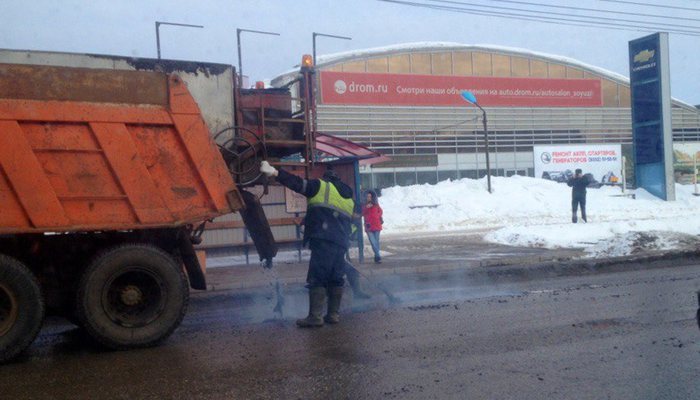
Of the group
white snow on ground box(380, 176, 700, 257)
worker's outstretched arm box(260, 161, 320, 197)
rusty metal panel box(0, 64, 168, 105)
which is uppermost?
rusty metal panel box(0, 64, 168, 105)

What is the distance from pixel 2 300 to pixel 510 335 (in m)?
4.59

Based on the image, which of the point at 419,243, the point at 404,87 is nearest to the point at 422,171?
the point at 404,87

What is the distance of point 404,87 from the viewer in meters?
44.1

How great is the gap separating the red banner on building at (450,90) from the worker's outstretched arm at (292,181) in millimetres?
33884

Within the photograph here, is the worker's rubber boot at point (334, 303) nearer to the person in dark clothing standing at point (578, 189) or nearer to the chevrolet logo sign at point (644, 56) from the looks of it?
the person in dark clothing standing at point (578, 189)

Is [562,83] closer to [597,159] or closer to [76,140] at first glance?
[597,159]

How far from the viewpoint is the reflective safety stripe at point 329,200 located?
8023 millimetres

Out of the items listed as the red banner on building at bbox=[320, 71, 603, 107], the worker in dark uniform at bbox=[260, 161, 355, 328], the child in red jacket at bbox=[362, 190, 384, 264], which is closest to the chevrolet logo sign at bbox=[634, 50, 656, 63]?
the red banner on building at bbox=[320, 71, 603, 107]

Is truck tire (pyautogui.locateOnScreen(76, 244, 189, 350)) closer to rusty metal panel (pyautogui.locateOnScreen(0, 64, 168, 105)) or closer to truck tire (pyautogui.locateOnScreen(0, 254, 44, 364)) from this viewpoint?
truck tire (pyautogui.locateOnScreen(0, 254, 44, 364))

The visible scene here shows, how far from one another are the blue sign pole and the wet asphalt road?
25807 mm

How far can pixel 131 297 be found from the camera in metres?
6.86

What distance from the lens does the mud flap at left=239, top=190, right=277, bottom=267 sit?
27.0 ft

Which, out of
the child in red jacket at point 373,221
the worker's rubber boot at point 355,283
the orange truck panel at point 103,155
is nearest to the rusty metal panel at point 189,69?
the orange truck panel at point 103,155

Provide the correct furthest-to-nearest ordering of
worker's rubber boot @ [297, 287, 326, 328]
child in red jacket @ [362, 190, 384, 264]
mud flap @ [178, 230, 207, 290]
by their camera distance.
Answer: child in red jacket @ [362, 190, 384, 264], worker's rubber boot @ [297, 287, 326, 328], mud flap @ [178, 230, 207, 290]
